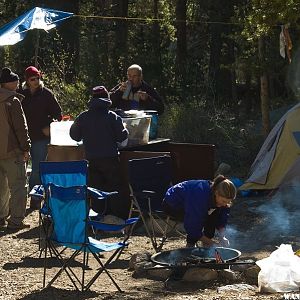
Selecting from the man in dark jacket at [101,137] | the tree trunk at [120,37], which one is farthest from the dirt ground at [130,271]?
the tree trunk at [120,37]

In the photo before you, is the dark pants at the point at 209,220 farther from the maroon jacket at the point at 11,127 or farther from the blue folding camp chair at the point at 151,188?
the maroon jacket at the point at 11,127

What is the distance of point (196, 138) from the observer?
13.6m

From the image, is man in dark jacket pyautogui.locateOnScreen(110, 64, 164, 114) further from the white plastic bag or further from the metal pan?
the white plastic bag

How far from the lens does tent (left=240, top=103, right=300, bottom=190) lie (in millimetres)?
10734

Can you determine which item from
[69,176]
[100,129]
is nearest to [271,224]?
[100,129]

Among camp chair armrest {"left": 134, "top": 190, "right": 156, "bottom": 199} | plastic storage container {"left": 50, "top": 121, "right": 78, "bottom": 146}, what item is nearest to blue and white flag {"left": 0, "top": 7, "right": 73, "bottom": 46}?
plastic storage container {"left": 50, "top": 121, "right": 78, "bottom": 146}

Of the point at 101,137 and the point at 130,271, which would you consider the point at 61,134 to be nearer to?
the point at 101,137

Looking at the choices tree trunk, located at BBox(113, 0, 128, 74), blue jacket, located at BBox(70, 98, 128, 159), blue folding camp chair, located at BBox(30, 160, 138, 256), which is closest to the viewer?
blue folding camp chair, located at BBox(30, 160, 138, 256)

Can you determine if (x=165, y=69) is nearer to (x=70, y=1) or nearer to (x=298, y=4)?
(x=70, y=1)

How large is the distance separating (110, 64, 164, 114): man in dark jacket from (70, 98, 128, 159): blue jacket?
1.42 meters

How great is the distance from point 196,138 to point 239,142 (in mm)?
785

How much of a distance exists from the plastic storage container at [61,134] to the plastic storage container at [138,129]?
0.72 m

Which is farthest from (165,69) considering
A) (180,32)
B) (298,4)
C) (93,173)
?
(93,173)

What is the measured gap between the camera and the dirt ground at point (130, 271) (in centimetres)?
616
